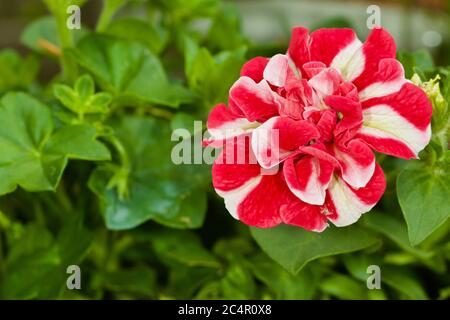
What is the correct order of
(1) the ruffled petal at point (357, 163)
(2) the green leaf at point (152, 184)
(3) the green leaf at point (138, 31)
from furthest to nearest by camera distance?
(3) the green leaf at point (138, 31)
(2) the green leaf at point (152, 184)
(1) the ruffled petal at point (357, 163)

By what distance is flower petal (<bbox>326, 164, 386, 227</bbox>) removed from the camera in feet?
1.07

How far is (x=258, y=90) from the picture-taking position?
333 millimetres

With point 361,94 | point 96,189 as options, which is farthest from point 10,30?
point 361,94

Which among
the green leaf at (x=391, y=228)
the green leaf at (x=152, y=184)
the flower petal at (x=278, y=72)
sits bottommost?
the green leaf at (x=391, y=228)

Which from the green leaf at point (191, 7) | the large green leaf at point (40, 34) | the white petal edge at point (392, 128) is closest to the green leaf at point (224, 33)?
the green leaf at point (191, 7)

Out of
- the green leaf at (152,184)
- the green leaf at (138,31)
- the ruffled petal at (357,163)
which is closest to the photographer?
the ruffled petal at (357,163)

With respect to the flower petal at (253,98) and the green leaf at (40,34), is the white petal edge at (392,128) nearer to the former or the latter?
the flower petal at (253,98)

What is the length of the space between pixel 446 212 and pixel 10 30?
1.42 metres

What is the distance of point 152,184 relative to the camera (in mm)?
448

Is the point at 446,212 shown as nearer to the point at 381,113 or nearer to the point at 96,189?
the point at 381,113

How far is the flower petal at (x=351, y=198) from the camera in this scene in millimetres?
325

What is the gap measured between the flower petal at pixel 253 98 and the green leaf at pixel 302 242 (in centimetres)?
8

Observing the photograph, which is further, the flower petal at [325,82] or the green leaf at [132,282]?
the green leaf at [132,282]

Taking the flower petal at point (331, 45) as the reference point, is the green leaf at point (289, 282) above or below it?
below
